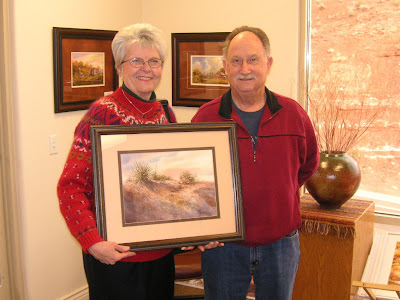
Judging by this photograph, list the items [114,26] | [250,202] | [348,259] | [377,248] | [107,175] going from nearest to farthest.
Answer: [107,175] → [250,202] → [348,259] → [377,248] → [114,26]

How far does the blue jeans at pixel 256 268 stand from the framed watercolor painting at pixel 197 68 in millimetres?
1749

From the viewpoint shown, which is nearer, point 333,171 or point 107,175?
point 107,175

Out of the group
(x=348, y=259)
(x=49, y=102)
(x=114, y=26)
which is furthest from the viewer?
(x=114, y=26)

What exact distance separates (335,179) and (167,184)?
1389 mm

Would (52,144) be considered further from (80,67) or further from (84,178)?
(84,178)

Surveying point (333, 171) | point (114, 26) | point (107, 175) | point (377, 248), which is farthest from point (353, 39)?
point (107, 175)

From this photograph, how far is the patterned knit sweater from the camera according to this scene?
5.24 feet

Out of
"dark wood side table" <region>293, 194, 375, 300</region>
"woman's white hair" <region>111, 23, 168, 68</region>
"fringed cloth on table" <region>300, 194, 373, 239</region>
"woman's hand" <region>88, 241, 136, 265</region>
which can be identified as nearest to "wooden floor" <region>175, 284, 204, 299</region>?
"dark wood side table" <region>293, 194, 375, 300</region>

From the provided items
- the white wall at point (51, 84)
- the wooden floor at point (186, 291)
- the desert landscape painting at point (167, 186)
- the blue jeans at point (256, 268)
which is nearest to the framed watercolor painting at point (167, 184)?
the desert landscape painting at point (167, 186)

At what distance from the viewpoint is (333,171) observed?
9.17ft

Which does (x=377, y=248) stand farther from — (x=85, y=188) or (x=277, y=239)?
(x=85, y=188)

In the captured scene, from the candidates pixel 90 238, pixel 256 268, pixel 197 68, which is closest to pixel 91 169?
pixel 90 238

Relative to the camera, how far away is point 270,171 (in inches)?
75.5

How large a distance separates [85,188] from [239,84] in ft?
2.35
